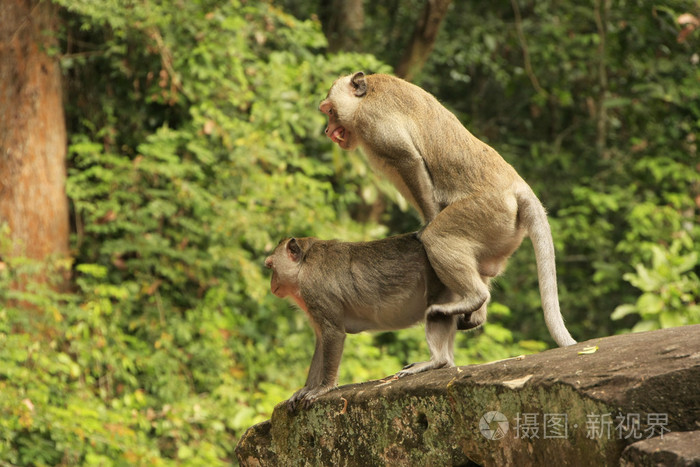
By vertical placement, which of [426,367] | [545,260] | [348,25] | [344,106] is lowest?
[426,367]

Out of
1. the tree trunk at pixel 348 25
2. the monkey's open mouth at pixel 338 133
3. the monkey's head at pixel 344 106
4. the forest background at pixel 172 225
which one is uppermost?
the monkey's head at pixel 344 106

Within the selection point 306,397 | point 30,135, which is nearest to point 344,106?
point 306,397

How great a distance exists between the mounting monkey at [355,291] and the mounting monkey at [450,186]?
6.1 inches

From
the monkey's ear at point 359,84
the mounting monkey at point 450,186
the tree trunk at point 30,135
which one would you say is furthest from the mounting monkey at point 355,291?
the tree trunk at point 30,135

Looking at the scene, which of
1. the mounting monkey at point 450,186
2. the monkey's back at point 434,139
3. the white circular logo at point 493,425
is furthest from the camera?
the monkey's back at point 434,139

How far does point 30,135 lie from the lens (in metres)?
7.19

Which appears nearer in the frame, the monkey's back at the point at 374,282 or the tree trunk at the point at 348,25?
the monkey's back at the point at 374,282

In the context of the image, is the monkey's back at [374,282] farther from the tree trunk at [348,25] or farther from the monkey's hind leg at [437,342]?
the tree trunk at [348,25]

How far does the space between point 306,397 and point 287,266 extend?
682 millimetres

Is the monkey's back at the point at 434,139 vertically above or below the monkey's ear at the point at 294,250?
above

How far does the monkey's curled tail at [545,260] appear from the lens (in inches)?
126

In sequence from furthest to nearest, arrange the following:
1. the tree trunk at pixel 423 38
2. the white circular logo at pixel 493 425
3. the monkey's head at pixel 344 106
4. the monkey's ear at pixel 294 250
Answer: the tree trunk at pixel 423 38 → the monkey's ear at pixel 294 250 → the monkey's head at pixel 344 106 → the white circular logo at pixel 493 425

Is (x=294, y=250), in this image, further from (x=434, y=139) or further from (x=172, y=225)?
(x=172, y=225)

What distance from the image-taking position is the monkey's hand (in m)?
3.65
